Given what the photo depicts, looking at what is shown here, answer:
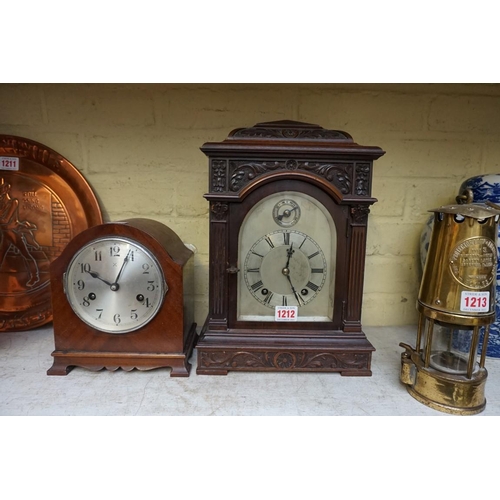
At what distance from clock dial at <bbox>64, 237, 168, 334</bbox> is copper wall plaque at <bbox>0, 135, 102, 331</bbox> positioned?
0.31 meters

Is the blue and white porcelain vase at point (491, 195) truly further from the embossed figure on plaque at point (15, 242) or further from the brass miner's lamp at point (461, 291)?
the embossed figure on plaque at point (15, 242)

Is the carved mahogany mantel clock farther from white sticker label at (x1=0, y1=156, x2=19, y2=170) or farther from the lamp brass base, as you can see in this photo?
white sticker label at (x1=0, y1=156, x2=19, y2=170)

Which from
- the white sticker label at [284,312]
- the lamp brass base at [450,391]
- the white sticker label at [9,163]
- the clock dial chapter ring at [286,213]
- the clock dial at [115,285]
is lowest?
the lamp brass base at [450,391]

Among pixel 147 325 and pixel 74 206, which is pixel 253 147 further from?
pixel 74 206

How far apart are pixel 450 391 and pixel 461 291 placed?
0.21 metres

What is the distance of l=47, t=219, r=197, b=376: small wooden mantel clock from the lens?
889 mm

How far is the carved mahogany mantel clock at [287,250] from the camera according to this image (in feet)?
2.93

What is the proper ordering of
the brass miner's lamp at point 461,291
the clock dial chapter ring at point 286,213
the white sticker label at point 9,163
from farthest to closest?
the white sticker label at point 9,163 → the clock dial chapter ring at point 286,213 → the brass miner's lamp at point 461,291

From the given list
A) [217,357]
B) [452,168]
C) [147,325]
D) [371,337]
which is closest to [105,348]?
[147,325]

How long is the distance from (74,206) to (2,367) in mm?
480

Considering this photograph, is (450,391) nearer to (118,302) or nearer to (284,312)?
(284,312)

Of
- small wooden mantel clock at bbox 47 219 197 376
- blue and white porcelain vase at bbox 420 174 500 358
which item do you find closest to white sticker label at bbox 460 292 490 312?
blue and white porcelain vase at bbox 420 174 500 358

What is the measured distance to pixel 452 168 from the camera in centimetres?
121

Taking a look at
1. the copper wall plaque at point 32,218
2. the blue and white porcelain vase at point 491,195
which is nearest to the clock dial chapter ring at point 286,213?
the blue and white porcelain vase at point 491,195
